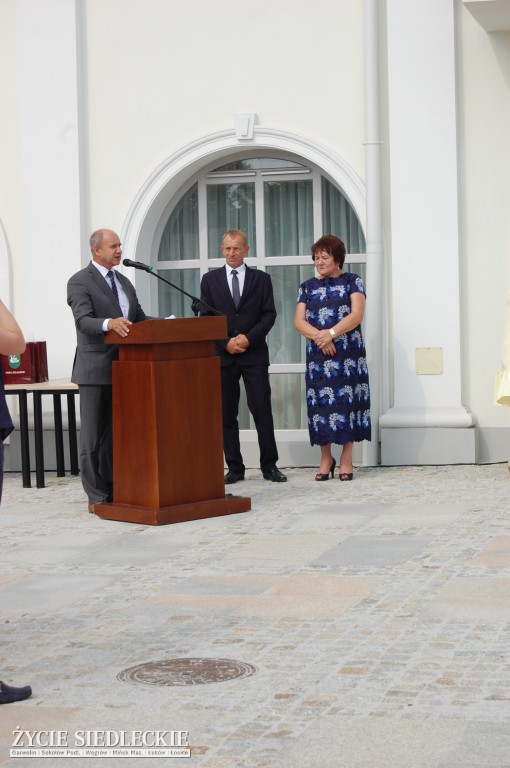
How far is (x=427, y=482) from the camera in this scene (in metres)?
9.62

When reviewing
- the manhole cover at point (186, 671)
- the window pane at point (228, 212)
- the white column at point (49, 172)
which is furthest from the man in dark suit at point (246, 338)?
the manhole cover at point (186, 671)

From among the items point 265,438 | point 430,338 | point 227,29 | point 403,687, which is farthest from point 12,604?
point 227,29

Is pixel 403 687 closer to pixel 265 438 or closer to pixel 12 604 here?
pixel 12 604

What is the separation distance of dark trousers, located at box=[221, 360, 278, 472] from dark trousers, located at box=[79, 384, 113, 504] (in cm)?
127

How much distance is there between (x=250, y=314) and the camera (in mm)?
9930

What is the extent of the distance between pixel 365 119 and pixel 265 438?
2849mm

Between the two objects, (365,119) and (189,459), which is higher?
(365,119)

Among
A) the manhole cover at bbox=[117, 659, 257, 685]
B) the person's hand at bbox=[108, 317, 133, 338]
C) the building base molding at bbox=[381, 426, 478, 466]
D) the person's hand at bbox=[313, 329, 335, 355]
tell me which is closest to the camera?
the manhole cover at bbox=[117, 659, 257, 685]

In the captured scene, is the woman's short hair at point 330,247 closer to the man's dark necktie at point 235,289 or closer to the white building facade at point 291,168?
the man's dark necktie at point 235,289

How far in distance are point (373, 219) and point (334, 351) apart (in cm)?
153

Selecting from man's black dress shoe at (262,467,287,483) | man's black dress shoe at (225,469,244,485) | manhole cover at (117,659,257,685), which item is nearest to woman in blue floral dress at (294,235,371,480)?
man's black dress shoe at (262,467,287,483)

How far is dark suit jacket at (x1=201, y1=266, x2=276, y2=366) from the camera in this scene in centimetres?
991

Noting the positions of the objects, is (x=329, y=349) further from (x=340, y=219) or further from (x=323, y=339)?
(x=340, y=219)

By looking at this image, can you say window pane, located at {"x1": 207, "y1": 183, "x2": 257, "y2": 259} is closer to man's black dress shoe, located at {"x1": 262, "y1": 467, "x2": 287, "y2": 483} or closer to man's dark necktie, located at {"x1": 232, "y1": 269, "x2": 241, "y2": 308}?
man's dark necktie, located at {"x1": 232, "y1": 269, "x2": 241, "y2": 308}
